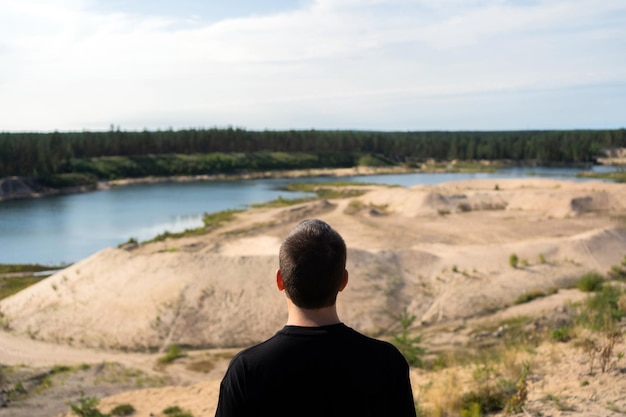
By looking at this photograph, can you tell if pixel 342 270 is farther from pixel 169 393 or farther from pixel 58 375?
pixel 58 375

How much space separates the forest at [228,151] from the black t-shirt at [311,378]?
75.4 m

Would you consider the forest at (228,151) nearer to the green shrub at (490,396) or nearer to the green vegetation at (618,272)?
the green vegetation at (618,272)

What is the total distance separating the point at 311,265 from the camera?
2768mm

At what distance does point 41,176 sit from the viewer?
72625 mm

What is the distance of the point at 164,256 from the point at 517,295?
11995mm

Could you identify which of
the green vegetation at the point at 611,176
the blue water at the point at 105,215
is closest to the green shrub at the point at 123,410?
the blue water at the point at 105,215

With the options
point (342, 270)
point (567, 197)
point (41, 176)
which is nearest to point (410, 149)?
point (41, 176)

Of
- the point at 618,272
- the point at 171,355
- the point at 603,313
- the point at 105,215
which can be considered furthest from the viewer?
the point at 105,215

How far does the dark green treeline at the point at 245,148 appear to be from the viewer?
81.7 m

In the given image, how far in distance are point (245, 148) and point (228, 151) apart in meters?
3.81

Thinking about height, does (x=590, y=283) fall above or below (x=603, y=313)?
below

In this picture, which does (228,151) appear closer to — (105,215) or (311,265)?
(105,215)

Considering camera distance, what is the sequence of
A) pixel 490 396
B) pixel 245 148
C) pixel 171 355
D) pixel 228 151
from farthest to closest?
pixel 245 148, pixel 228 151, pixel 171 355, pixel 490 396

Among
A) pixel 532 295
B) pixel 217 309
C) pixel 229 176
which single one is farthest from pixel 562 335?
pixel 229 176
